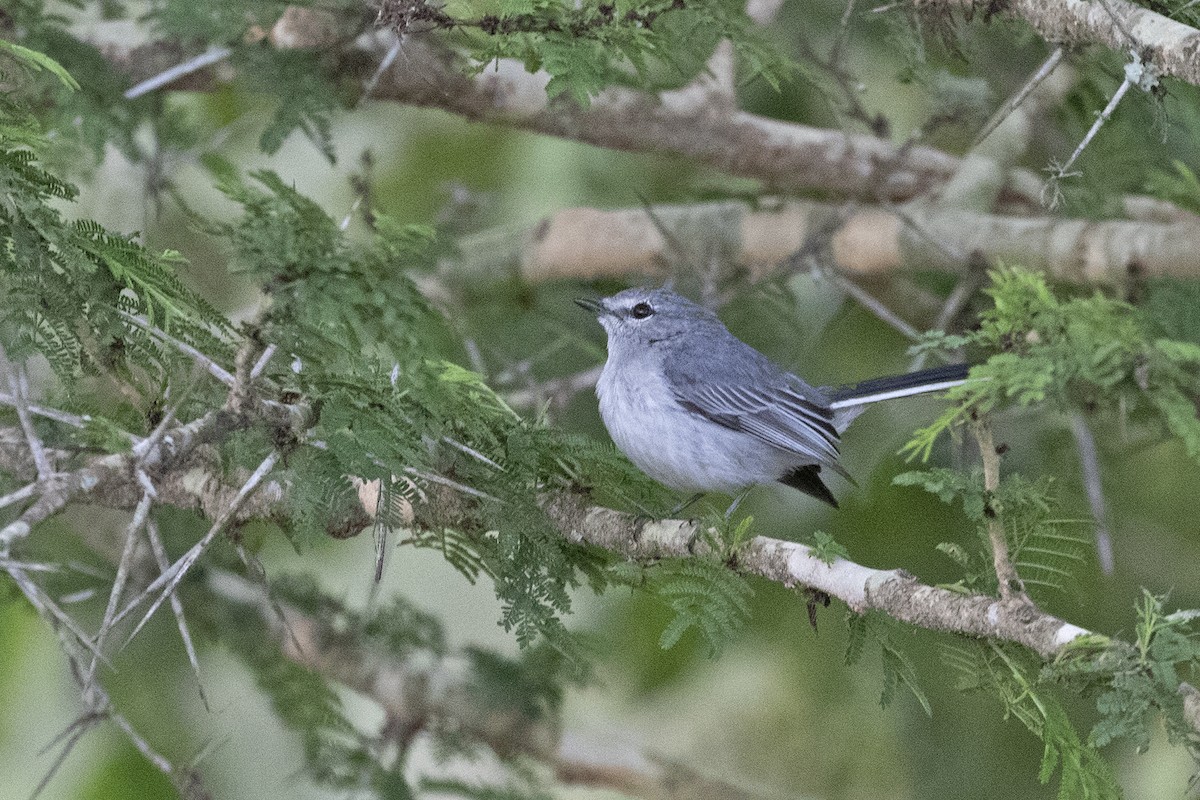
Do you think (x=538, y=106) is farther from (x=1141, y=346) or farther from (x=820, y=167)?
(x=1141, y=346)

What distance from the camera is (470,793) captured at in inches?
161

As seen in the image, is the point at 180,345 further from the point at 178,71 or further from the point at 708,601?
the point at 178,71

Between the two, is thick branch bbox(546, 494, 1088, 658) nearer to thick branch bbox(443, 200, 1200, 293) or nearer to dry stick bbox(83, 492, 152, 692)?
dry stick bbox(83, 492, 152, 692)

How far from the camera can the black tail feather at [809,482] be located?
4.52m

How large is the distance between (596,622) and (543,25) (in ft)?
13.2

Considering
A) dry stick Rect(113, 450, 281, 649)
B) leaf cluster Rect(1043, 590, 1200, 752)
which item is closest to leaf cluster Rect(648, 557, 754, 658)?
leaf cluster Rect(1043, 590, 1200, 752)

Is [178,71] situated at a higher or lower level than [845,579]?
higher

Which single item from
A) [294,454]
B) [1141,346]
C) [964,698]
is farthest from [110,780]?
[1141,346]

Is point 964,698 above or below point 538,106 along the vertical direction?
below

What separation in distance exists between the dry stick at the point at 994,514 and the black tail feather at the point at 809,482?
192 cm

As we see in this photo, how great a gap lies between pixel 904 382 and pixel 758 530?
1.61 meters

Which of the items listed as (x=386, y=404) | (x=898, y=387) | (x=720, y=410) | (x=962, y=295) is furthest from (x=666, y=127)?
(x=386, y=404)

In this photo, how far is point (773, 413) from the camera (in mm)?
4336

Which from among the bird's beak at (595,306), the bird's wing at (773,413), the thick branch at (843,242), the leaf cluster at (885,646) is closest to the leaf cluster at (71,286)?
the leaf cluster at (885,646)
